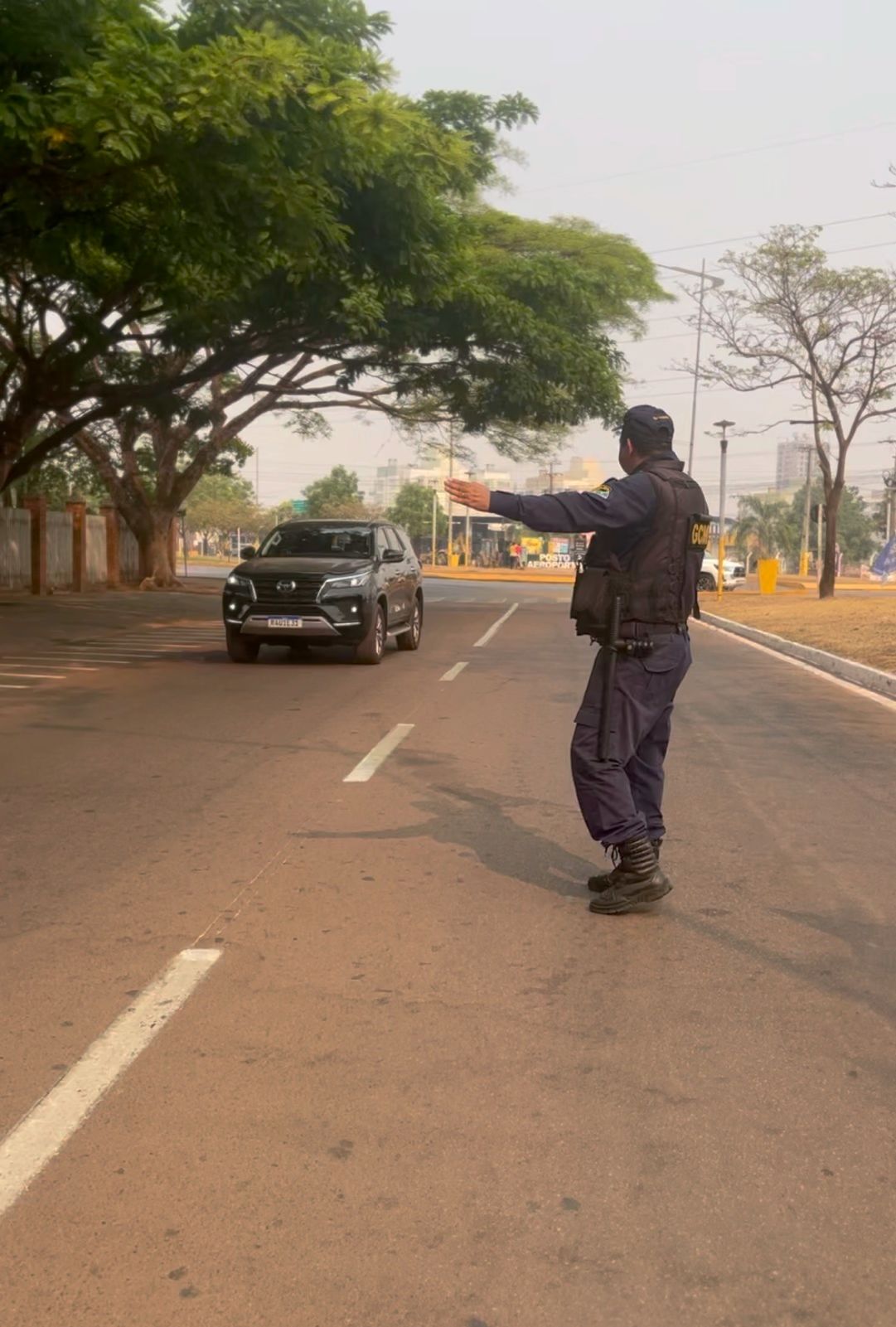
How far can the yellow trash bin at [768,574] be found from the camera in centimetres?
4228

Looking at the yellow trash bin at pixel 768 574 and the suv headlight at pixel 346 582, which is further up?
the suv headlight at pixel 346 582

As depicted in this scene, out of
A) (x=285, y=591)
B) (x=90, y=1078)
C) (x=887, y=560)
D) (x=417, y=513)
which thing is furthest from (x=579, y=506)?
(x=417, y=513)

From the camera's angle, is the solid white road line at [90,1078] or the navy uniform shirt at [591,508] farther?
the navy uniform shirt at [591,508]

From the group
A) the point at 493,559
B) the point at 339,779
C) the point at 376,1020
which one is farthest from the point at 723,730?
the point at 493,559

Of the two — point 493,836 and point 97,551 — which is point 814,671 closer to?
point 493,836

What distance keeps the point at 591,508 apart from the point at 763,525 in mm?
97718

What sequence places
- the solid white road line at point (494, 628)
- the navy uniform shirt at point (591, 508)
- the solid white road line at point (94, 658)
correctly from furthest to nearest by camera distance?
the solid white road line at point (494, 628), the solid white road line at point (94, 658), the navy uniform shirt at point (591, 508)

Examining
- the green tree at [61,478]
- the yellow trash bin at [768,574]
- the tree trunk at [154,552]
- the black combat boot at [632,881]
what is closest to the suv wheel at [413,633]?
the black combat boot at [632,881]

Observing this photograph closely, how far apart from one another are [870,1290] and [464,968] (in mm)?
2247

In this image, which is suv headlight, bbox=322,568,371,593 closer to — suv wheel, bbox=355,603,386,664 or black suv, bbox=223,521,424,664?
black suv, bbox=223,521,424,664

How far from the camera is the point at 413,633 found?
18.9 metres

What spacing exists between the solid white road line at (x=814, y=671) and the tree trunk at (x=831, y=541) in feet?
33.4

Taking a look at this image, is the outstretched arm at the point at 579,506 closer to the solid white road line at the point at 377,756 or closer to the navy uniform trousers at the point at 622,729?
the navy uniform trousers at the point at 622,729

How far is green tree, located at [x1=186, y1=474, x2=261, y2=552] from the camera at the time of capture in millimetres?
126000
